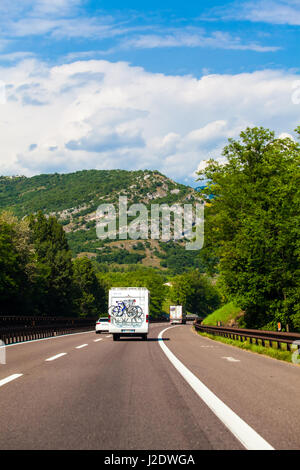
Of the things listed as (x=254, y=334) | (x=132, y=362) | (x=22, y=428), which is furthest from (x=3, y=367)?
(x=254, y=334)

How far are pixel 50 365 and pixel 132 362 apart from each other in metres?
2.49

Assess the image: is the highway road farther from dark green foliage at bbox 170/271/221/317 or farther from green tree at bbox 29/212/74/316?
dark green foliage at bbox 170/271/221/317

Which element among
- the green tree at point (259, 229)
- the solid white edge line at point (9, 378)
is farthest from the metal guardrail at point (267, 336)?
the solid white edge line at point (9, 378)

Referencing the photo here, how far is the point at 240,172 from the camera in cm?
4666

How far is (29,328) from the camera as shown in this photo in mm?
30125

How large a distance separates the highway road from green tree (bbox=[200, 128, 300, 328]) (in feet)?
71.3

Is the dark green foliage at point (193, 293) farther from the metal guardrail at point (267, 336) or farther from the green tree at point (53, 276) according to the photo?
the metal guardrail at point (267, 336)

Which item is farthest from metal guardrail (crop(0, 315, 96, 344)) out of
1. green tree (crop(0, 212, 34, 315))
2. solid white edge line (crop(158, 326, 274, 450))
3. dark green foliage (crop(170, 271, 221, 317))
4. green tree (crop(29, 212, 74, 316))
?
dark green foliage (crop(170, 271, 221, 317))

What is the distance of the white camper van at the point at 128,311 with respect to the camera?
27.8 metres

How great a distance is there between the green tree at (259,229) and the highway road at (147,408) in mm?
21740

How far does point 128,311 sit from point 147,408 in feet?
66.6

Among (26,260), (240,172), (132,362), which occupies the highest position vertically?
(240,172)

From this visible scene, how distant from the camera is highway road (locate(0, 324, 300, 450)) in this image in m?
5.56
